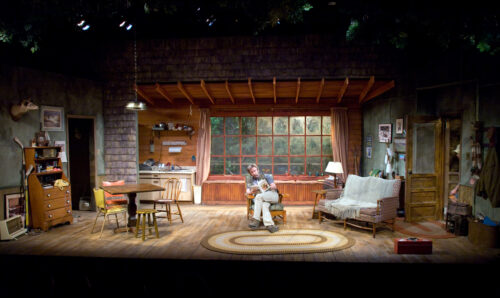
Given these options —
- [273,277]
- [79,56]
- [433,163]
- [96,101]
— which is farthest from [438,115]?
[79,56]

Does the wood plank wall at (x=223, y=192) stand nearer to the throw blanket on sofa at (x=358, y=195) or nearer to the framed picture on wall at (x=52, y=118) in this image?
the throw blanket on sofa at (x=358, y=195)

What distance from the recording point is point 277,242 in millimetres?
5652

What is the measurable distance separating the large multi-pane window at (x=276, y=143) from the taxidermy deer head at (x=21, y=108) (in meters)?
4.34

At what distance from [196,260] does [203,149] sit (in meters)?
4.71

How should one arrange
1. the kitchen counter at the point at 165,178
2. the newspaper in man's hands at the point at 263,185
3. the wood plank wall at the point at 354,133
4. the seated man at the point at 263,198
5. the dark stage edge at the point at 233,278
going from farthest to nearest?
the wood plank wall at the point at 354,133
the kitchen counter at the point at 165,178
the newspaper in man's hands at the point at 263,185
the seated man at the point at 263,198
the dark stage edge at the point at 233,278

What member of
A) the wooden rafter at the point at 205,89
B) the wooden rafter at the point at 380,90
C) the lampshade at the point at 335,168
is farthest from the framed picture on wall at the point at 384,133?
the wooden rafter at the point at 205,89

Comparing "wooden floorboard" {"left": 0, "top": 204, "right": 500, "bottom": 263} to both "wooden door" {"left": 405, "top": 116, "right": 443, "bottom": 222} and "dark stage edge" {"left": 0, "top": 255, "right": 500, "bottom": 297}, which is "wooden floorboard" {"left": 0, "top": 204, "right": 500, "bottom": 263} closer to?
"dark stage edge" {"left": 0, "top": 255, "right": 500, "bottom": 297}

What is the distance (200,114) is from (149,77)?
1.70 meters

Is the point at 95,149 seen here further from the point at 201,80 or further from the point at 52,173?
the point at 201,80

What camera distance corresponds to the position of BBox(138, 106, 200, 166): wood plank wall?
30.9ft

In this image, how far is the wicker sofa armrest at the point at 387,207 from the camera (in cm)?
602

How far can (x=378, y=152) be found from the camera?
8.27 metres

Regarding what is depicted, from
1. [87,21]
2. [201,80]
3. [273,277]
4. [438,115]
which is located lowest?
[273,277]

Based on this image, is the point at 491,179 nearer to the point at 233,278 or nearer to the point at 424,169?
the point at 424,169
